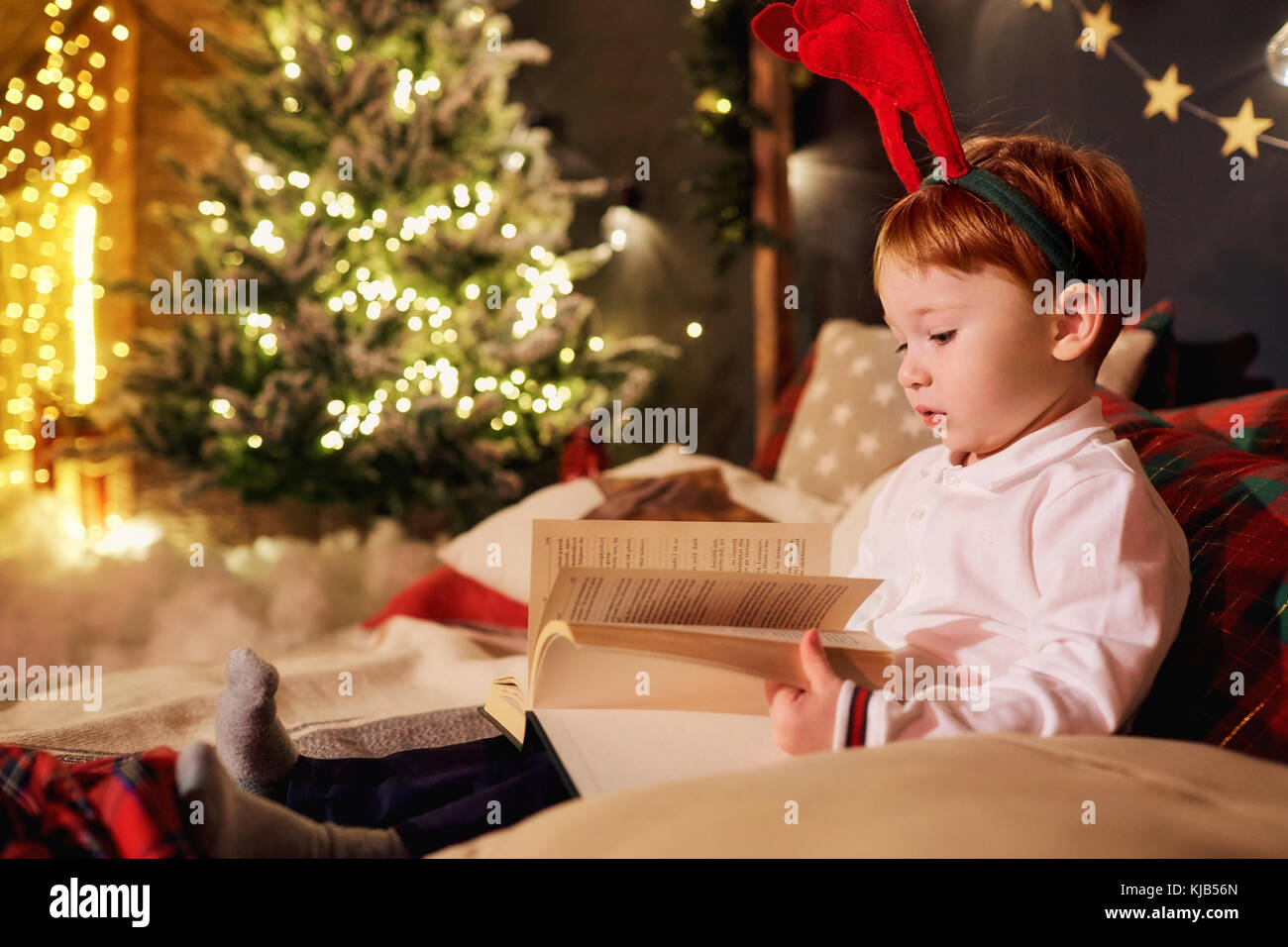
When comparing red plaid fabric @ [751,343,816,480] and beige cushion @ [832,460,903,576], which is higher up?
red plaid fabric @ [751,343,816,480]

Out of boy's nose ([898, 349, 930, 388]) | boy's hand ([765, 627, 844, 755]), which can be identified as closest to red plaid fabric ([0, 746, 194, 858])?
boy's hand ([765, 627, 844, 755])

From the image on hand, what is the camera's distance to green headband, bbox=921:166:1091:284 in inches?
29.0

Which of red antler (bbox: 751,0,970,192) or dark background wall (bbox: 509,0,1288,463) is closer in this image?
red antler (bbox: 751,0,970,192)

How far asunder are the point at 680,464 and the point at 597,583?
1072 millimetres

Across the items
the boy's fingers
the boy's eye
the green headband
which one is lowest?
the boy's fingers

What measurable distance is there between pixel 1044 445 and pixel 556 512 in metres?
1.07

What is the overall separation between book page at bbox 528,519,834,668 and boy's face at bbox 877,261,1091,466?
0.52ft

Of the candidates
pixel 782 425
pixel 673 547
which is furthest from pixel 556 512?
pixel 673 547

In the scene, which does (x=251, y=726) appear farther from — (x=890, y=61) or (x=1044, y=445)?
(x=890, y=61)

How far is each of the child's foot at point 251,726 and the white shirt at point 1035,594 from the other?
47cm


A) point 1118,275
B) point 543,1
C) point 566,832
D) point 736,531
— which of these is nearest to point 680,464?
point 736,531

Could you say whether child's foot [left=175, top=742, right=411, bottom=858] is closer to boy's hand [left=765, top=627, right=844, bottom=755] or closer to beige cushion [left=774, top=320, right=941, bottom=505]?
boy's hand [left=765, top=627, right=844, bottom=755]

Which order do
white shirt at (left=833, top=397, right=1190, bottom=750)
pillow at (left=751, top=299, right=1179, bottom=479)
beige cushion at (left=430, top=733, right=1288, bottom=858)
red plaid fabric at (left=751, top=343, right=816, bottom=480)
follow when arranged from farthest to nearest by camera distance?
red plaid fabric at (left=751, top=343, right=816, bottom=480)
pillow at (left=751, top=299, right=1179, bottom=479)
white shirt at (left=833, top=397, right=1190, bottom=750)
beige cushion at (left=430, top=733, right=1288, bottom=858)
